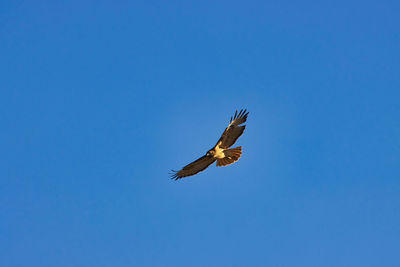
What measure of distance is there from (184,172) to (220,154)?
190cm

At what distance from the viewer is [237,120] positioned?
22.3m

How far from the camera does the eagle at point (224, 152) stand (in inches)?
876

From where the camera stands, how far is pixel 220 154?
22703 millimetres

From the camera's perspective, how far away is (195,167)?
923 inches

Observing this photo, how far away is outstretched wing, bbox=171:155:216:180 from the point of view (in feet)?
75.0

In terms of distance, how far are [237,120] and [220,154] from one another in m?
1.53

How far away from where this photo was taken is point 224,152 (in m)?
22.7

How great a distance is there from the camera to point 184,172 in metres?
23.7

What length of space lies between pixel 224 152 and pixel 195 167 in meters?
1.50

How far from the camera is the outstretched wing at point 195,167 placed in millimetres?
22859

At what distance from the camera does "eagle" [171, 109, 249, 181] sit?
22.2 m

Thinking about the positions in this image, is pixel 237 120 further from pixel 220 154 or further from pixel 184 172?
pixel 184 172

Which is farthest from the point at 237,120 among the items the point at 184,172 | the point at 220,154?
the point at 184,172
